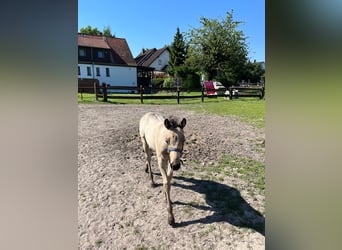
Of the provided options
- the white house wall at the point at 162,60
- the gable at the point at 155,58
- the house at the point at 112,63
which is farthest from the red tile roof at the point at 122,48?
the white house wall at the point at 162,60

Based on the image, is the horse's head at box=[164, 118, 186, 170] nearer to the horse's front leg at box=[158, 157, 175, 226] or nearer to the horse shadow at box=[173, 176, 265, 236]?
the horse's front leg at box=[158, 157, 175, 226]

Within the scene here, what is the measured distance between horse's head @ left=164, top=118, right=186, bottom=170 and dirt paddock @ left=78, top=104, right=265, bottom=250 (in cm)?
38

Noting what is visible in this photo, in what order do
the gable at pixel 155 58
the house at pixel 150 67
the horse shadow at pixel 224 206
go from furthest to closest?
the house at pixel 150 67
the gable at pixel 155 58
the horse shadow at pixel 224 206

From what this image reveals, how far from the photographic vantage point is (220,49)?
4.23 feet

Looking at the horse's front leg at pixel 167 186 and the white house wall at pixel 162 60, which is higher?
the white house wall at pixel 162 60

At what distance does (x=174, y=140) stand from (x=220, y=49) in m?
0.54

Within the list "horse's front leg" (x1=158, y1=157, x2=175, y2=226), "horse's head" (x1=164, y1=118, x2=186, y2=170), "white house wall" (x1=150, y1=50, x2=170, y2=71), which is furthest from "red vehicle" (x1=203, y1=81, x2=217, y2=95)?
"horse's front leg" (x1=158, y1=157, x2=175, y2=226)

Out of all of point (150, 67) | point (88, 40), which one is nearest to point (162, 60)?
point (150, 67)

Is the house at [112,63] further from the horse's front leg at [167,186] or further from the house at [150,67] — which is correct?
the horse's front leg at [167,186]

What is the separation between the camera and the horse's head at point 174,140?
119 cm

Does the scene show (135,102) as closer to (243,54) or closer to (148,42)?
(148,42)
